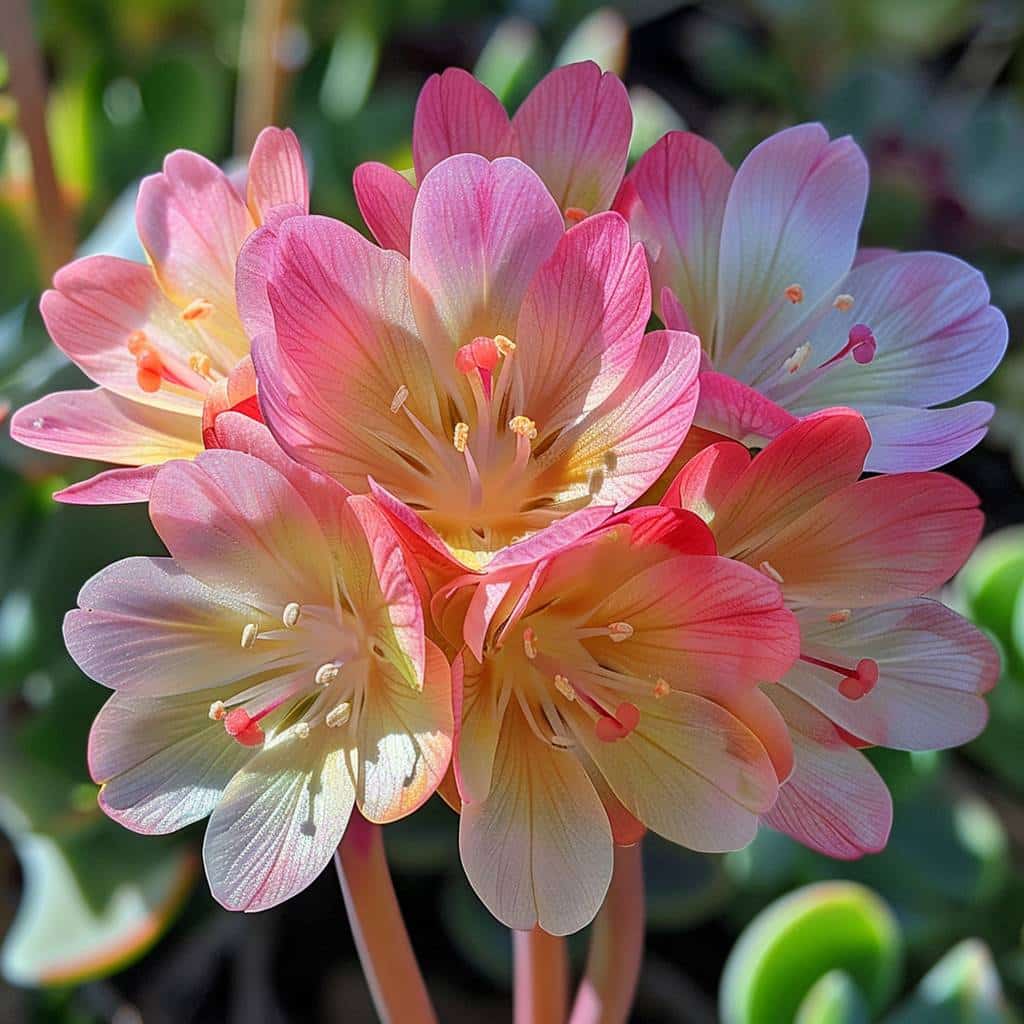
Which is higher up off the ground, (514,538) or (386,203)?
(386,203)

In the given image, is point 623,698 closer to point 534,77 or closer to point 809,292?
point 809,292

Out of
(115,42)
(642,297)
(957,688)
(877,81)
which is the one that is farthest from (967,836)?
(115,42)

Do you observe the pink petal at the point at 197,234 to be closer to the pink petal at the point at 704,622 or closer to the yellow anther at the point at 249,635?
the yellow anther at the point at 249,635

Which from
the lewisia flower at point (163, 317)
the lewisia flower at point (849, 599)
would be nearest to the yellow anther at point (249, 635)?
the lewisia flower at point (163, 317)

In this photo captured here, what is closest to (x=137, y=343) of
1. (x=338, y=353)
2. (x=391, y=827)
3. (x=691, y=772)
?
(x=338, y=353)

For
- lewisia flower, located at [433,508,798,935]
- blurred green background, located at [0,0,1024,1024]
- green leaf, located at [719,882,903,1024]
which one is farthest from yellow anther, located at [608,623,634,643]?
green leaf, located at [719,882,903,1024]

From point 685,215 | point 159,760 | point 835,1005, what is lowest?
point 835,1005

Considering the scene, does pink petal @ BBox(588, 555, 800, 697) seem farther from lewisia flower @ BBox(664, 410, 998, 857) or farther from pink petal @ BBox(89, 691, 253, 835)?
pink petal @ BBox(89, 691, 253, 835)

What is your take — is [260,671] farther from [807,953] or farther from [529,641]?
[807,953]
